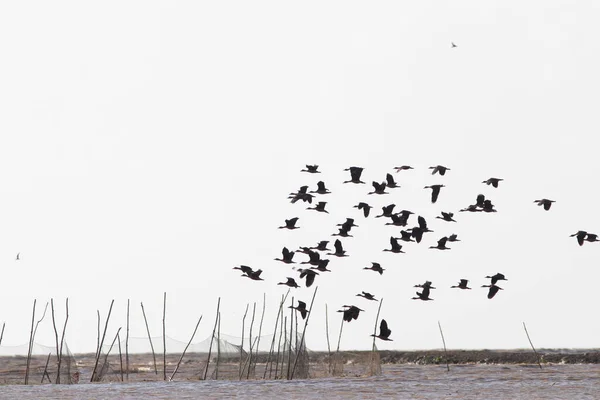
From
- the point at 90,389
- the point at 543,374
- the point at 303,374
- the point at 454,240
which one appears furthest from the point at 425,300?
the point at 543,374

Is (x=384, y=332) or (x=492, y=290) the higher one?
(x=492, y=290)

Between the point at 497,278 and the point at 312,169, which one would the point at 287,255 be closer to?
the point at 312,169

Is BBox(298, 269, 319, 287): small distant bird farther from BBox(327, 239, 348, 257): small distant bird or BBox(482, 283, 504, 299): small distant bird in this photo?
BBox(482, 283, 504, 299): small distant bird

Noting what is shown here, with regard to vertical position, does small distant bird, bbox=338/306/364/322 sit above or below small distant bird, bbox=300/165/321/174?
below

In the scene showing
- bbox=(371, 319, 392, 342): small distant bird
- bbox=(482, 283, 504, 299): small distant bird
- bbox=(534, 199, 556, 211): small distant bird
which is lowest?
bbox=(371, 319, 392, 342): small distant bird

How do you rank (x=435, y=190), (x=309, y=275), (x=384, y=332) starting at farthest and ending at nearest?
1. (x=435, y=190)
2. (x=384, y=332)
3. (x=309, y=275)

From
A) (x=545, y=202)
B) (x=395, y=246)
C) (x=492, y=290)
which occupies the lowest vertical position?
(x=492, y=290)

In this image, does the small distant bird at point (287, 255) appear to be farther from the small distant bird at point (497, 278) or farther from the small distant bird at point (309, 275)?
the small distant bird at point (497, 278)

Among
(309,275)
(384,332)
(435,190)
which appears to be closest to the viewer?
(309,275)

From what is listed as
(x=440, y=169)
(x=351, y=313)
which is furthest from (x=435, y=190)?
(x=351, y=313)

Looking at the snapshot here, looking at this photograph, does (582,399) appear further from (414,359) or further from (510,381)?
(414,359)

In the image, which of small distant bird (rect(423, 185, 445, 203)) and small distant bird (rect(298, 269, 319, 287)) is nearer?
small distant bird (rect(298, 269, 319, 287))

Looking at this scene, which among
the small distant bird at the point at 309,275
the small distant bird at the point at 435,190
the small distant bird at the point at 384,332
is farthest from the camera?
the small distant bird at the point at 435,190

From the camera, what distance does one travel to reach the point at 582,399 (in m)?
19.6
